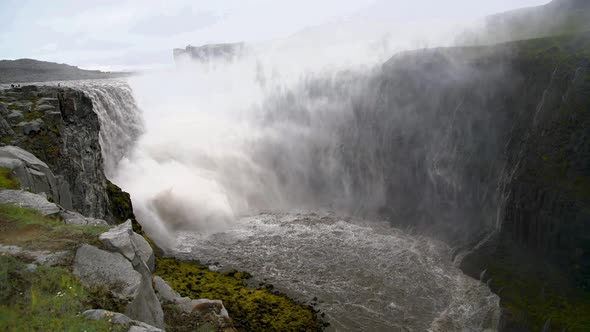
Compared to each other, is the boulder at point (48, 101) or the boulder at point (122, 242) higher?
the boulder at point (48, 101)

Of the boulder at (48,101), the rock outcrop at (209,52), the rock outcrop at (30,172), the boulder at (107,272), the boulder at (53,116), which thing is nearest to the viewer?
the boulder at (107,272)

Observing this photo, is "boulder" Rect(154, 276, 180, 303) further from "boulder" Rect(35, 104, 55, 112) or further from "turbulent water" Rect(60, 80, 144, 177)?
"turbulent water" Rect(60, 80, 144, 177)

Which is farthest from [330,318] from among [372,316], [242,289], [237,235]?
Result: [237,235]

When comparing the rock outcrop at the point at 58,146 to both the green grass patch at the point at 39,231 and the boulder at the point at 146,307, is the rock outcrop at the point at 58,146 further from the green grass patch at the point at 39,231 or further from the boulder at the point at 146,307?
the boulder at the point at 146,307

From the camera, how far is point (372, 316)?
75.2ft

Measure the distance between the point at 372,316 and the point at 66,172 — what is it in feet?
67.6

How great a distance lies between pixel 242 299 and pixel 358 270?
31.0 feet

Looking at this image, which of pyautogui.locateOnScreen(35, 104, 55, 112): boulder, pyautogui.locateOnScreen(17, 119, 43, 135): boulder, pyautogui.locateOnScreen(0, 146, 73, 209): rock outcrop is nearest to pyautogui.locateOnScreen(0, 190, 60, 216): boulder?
pyautogui.locateOnScreen(0, 146, 73, 209): rock outcrop

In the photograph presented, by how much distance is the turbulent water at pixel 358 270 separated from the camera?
22.9m

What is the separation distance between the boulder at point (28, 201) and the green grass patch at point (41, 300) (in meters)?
4.01

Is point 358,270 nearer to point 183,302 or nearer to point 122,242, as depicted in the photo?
point 183,302

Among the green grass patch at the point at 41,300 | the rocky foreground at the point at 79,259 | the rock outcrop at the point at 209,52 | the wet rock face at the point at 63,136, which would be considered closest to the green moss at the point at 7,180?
the rocky foreground at the point at 79,259

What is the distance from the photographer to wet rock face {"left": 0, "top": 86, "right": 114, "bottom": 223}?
20797mm

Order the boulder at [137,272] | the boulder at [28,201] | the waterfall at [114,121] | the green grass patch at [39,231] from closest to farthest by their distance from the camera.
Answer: the boulder at [137,272], the green grass patch at [39,231], the boulder at [28,201], the waterfall at [114,121]
